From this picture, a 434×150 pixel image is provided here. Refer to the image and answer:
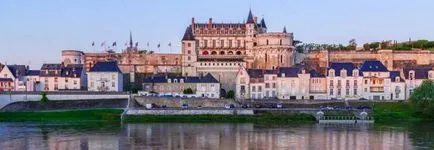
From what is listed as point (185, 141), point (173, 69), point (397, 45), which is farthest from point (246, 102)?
point (397, 45)

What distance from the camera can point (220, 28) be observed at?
80.0 metres

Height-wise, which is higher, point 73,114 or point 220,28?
point 220,28

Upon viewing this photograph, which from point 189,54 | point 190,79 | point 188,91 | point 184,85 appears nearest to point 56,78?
point 184,85

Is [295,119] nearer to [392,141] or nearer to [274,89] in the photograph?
[274,89]

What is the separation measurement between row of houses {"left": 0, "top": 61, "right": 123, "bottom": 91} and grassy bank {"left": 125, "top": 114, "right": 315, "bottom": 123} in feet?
45.0

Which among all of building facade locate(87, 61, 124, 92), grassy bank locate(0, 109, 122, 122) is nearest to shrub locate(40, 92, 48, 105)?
grassy bank locate(0, 109, 122, 122)

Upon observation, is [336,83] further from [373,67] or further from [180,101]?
[180,101]

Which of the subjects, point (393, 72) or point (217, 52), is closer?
point (393, 72)

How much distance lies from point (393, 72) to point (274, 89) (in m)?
10.9

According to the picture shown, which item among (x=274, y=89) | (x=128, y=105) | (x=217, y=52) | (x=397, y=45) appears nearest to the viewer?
(x=128, y=105)

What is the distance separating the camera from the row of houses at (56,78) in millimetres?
63688

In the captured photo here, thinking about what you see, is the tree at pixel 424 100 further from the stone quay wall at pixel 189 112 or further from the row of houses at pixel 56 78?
the row of houses at pixel 56 78

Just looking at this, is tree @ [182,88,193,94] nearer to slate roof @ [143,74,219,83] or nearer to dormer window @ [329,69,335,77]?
slate roof @ [143,74,219,83]

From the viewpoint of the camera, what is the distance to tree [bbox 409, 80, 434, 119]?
51156 millimetres
